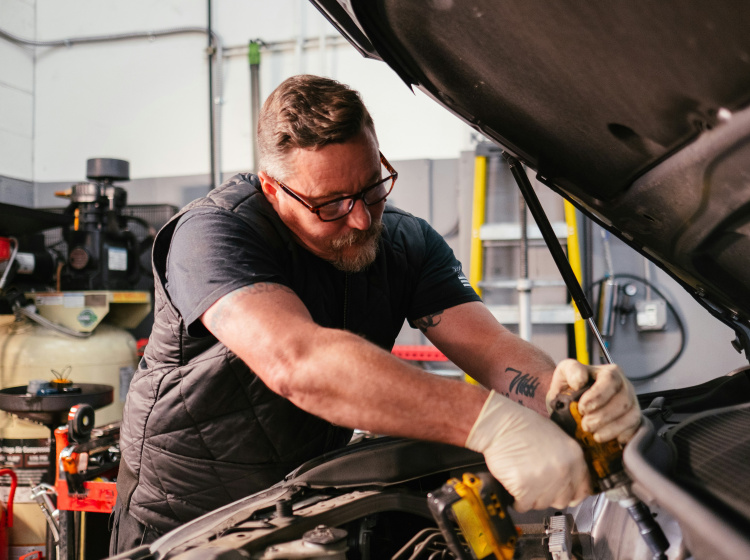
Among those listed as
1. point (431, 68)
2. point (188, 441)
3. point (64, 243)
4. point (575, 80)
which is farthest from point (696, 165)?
point (64, 243)

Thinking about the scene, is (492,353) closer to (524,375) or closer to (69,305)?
(524,375)

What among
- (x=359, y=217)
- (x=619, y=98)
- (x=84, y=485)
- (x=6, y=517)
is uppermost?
(x=619, y=98)

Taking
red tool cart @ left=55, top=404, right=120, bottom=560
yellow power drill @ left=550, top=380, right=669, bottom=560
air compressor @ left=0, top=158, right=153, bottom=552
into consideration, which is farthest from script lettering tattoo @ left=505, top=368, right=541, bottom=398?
air compressor @ left=0, top=158, right=153, bottom=552

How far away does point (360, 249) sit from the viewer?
50.5 inches

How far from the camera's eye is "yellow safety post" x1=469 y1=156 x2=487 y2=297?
3.01 metres

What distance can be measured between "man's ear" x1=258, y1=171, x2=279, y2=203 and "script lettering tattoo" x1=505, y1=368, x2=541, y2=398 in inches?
24.1

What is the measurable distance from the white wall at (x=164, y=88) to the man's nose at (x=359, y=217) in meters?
2.20

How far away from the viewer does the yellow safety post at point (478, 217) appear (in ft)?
9.86

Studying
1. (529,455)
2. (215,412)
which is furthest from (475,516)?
(215,412)

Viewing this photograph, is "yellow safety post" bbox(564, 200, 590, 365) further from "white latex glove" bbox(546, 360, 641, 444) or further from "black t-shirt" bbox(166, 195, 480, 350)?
"white latex glove" bbox(546, 360, 641, 444)

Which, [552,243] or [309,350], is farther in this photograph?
[552,243]

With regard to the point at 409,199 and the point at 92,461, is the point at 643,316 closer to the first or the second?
the point at 409,199

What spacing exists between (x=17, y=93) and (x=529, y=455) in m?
4.11

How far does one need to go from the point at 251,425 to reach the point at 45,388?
5.01ft
